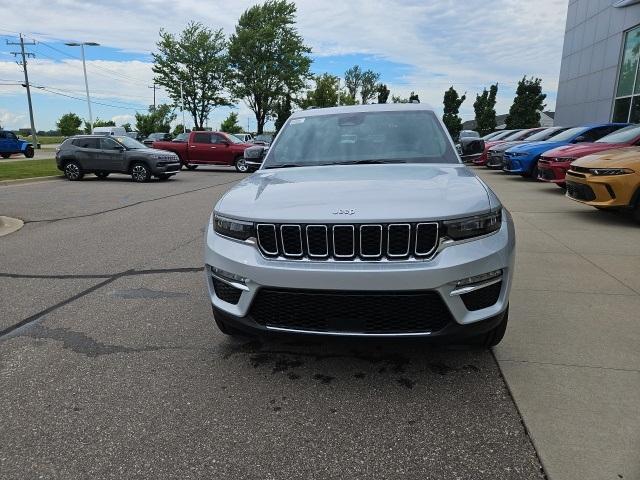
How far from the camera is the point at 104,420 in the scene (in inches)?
102

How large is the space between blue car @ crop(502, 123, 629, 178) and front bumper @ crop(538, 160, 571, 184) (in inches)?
84.5

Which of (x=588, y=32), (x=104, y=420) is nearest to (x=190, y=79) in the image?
(x=588, y=32)

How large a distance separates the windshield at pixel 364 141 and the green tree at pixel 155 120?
5669 cm

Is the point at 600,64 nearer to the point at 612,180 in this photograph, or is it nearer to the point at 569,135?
the point at 569,135

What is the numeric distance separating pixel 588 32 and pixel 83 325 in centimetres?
3050

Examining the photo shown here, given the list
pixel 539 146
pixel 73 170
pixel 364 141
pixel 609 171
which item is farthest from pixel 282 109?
pixel 364 141

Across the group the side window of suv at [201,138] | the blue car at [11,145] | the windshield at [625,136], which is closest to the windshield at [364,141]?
the windshield at [625,136]

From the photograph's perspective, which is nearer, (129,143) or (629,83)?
(129,143)

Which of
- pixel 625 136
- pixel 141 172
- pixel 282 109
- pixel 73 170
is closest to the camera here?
pixel 625 136

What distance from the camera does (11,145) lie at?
99.9 ft

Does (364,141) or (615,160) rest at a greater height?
(364,141)

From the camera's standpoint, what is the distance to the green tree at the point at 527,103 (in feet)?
120

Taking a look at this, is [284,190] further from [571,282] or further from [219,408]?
[571,282]

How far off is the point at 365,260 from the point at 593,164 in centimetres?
682
